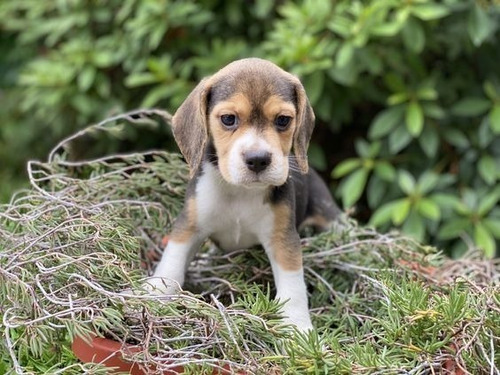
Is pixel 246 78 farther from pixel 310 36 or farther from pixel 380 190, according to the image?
pixel 380 190

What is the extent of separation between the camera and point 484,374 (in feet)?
5.98

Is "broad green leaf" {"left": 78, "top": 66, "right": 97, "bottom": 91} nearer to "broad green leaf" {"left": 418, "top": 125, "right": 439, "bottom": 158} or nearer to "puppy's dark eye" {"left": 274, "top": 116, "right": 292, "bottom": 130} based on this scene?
"broad green leaf" {"left": 418, "top": 125, "right": 439, "bottom": 158}

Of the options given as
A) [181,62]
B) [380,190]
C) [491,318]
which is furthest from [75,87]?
[491,318]

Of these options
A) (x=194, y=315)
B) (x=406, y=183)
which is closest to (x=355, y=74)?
(x=406, y=183)

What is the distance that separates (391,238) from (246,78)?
2.72 feet

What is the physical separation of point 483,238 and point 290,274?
1484 millimetres

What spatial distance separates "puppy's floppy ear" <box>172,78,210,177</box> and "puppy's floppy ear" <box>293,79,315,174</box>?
0.23m

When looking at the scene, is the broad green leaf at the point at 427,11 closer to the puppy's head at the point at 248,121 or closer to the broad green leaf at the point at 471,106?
the broad green leaf at the point at 471,106

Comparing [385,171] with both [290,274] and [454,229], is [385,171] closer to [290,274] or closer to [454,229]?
[454,229]

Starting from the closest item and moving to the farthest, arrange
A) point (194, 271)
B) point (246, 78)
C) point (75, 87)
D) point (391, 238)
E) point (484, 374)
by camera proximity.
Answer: point (484, 374)
point (246, 78)
point (194, 271)
point (391, 238)
point (75, 87)

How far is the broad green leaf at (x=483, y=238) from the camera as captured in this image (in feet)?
11.0

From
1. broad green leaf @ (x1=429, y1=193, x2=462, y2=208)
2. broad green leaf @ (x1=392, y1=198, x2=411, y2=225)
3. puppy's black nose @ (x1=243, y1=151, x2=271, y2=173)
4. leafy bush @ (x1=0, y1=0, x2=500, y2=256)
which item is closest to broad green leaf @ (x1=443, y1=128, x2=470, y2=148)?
leafy bush @ (x1=0, y1=0, x2=500, y2=256)

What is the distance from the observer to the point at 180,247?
7.34 feet

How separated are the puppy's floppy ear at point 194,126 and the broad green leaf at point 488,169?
6.02ft
